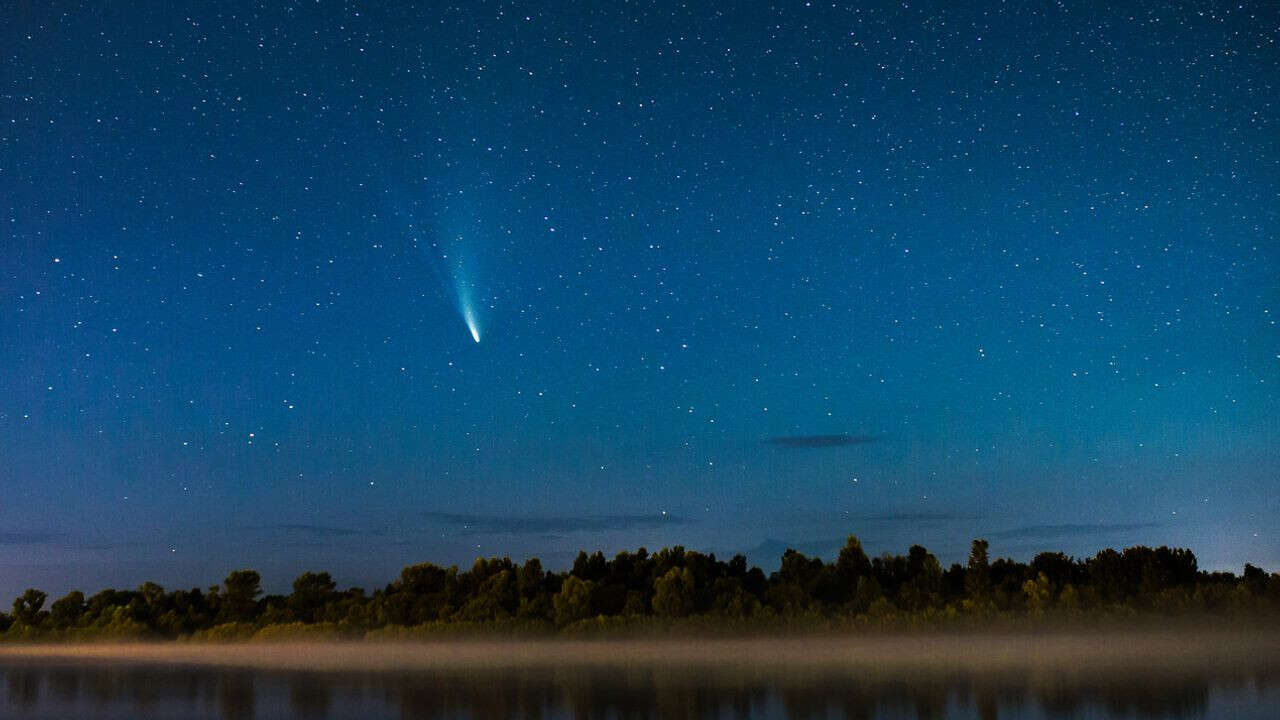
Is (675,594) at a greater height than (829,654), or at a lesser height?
greater

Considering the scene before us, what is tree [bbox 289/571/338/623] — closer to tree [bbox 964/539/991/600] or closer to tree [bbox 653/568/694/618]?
tree [bbox 653/568/694/618]

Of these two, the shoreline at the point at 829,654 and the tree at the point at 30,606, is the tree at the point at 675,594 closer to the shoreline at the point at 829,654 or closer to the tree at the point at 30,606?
the shoreline at the point at 829,654

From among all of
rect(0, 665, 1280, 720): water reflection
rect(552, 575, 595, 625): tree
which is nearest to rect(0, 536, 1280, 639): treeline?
rect(552, 575, 595, 625): tree

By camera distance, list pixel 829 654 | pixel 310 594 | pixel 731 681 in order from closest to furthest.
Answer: pixel 731 681
pixel 829 654
pixel 310 594

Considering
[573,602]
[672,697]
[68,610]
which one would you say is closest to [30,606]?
[68,610]

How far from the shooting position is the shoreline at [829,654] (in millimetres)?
47469

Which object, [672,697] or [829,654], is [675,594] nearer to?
[829,654]

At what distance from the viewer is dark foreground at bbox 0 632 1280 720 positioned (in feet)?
92.3

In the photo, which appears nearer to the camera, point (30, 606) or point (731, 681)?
point (731, 681)

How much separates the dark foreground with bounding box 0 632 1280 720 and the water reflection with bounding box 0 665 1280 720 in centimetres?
9

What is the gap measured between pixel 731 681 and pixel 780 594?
38507 mm

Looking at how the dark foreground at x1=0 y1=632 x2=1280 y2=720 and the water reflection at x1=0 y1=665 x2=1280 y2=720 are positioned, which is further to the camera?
the dark foreground at x1=0 y1=632 x2=1280 y2=720

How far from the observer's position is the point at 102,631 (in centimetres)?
11238

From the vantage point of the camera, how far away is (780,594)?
75.6 meters
